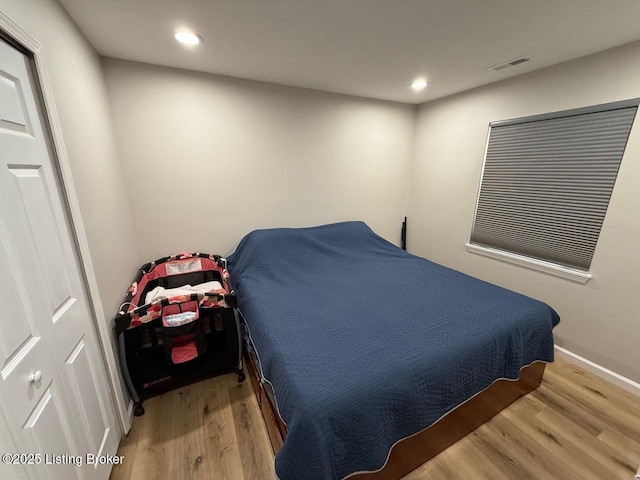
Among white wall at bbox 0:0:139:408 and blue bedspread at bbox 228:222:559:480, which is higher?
white wall at bbox 0:0:139:408

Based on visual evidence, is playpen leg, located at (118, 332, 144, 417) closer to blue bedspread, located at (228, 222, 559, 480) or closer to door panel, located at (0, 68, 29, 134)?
blue bedspread, located at (228, 222, 559, 480)

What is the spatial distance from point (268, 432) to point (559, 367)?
7.71 feet

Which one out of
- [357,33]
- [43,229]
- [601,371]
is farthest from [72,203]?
[601,371]

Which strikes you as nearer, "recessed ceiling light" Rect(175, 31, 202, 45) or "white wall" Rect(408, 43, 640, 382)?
"recessed ceiling light" Rect(175, 31, 202, 45)

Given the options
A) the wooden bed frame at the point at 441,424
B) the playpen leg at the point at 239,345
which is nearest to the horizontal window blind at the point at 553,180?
the wooden bed frame at the point at 441,424

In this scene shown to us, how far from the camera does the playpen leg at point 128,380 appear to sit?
1.55 metres

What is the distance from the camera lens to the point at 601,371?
2.02 meters

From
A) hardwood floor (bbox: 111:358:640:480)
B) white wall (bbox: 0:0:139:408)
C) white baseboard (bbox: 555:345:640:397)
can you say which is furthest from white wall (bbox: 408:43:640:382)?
white wall (bbox: 0:0:139:408)

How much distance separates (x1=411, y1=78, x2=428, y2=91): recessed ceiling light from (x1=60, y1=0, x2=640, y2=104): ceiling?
0.14m

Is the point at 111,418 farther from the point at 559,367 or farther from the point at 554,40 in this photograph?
the point at 554,40

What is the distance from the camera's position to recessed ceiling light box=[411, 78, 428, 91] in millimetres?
2398

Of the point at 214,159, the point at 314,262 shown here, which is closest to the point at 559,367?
the point at 314,262

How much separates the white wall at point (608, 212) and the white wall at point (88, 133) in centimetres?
314

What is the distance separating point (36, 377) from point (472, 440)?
2111 millimetres
